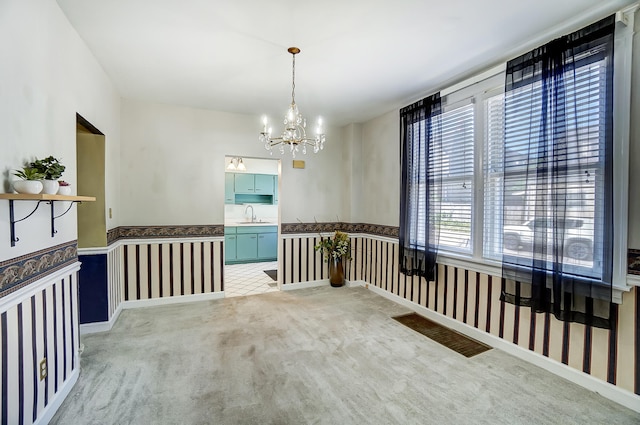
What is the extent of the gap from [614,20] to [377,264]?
3562mm

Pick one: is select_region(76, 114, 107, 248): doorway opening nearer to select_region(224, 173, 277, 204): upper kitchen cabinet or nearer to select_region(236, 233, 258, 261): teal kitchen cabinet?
select_region(224, 173, 277, 204): upper kitchen cabinet

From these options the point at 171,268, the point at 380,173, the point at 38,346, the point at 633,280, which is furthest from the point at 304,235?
the point at 633,280

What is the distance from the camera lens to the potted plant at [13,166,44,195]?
4.96 ft

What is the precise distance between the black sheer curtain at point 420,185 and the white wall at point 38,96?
11.1 feet

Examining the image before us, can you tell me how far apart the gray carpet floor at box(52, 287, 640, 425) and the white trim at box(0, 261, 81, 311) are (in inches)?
34.2

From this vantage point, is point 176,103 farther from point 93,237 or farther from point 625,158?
point 625,158

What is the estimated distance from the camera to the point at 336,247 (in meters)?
4.93

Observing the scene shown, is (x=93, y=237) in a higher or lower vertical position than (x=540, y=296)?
higher

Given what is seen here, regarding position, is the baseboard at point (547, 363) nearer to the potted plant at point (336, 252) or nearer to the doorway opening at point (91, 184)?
the potted plant at point (336, 252)

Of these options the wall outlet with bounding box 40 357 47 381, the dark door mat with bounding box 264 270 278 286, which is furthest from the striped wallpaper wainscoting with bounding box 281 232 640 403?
the wall outlet with bounding box 40 357 47 381

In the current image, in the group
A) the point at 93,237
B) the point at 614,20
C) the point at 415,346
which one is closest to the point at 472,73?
the point at 614,20

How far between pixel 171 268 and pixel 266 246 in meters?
3.03

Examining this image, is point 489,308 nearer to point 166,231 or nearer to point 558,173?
point 558,173

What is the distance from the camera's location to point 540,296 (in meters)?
2.39
